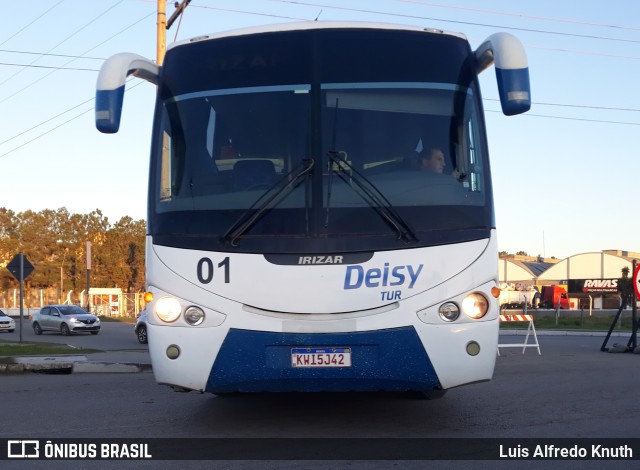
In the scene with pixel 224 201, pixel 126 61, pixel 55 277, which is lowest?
pixel 55 277

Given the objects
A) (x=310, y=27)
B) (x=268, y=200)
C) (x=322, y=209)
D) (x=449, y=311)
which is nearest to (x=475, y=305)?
(x=449, y=311)

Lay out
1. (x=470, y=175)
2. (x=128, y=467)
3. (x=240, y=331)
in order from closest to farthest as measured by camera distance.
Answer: (x=128, y=467) < (x=240, y=331) < (x=470, y=175)

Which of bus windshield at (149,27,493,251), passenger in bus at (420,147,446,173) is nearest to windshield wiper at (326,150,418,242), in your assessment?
bus windshield at (149,27,493,251)

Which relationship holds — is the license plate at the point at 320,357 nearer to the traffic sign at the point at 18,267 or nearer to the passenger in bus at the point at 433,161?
the passenger in bus at the point at 433,161

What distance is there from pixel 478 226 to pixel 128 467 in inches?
135

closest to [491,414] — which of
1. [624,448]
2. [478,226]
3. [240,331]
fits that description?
[624,448]

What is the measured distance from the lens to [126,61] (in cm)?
781

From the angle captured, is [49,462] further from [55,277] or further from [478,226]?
[55,277]

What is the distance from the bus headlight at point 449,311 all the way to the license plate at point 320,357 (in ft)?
2.72

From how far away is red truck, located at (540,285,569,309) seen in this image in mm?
70562

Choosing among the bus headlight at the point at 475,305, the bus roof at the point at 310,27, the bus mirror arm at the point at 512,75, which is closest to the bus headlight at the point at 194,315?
the bus headlight at the point at 475,305

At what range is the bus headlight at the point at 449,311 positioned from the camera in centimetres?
706

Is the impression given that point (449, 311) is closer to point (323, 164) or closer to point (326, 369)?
point (326, 369)

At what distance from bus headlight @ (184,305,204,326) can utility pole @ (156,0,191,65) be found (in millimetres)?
12518
